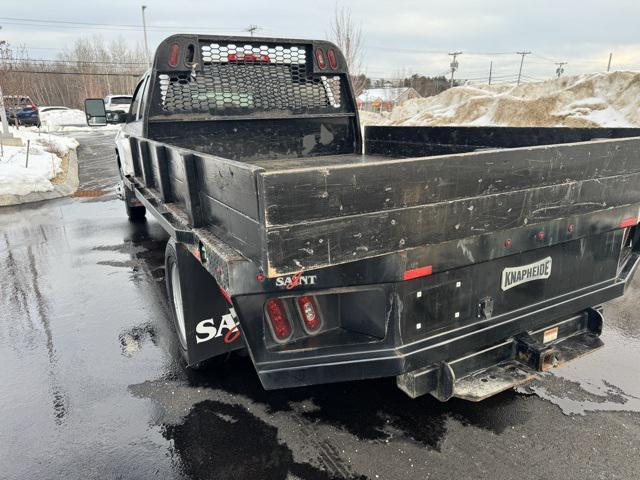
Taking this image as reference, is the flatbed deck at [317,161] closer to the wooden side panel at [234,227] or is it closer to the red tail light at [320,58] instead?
the red tail light at [320,58]

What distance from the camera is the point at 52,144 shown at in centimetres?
1844

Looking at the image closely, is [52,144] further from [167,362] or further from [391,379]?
[391,379]

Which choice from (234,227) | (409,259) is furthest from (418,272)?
(234,227)

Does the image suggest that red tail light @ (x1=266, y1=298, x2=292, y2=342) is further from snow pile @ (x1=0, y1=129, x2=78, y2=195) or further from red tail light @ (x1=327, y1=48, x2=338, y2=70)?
snow pile @ (x1=0, y1=129, x2=78, y2=195)

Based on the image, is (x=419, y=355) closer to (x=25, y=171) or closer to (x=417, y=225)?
(x=417, y=225)

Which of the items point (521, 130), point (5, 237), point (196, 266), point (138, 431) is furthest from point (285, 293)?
point (5, 237)

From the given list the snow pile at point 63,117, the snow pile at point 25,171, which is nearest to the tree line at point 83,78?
the snow pile at point 63,117

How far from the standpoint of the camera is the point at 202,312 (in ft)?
10.2

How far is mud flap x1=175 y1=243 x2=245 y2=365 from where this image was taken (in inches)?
121

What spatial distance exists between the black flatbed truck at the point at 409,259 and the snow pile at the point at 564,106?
15.4 metres

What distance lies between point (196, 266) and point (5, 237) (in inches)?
259

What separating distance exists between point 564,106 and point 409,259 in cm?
1934

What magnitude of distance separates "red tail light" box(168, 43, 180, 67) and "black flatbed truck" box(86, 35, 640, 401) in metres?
1.23

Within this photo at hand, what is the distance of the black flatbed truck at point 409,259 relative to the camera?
79.4 inches
